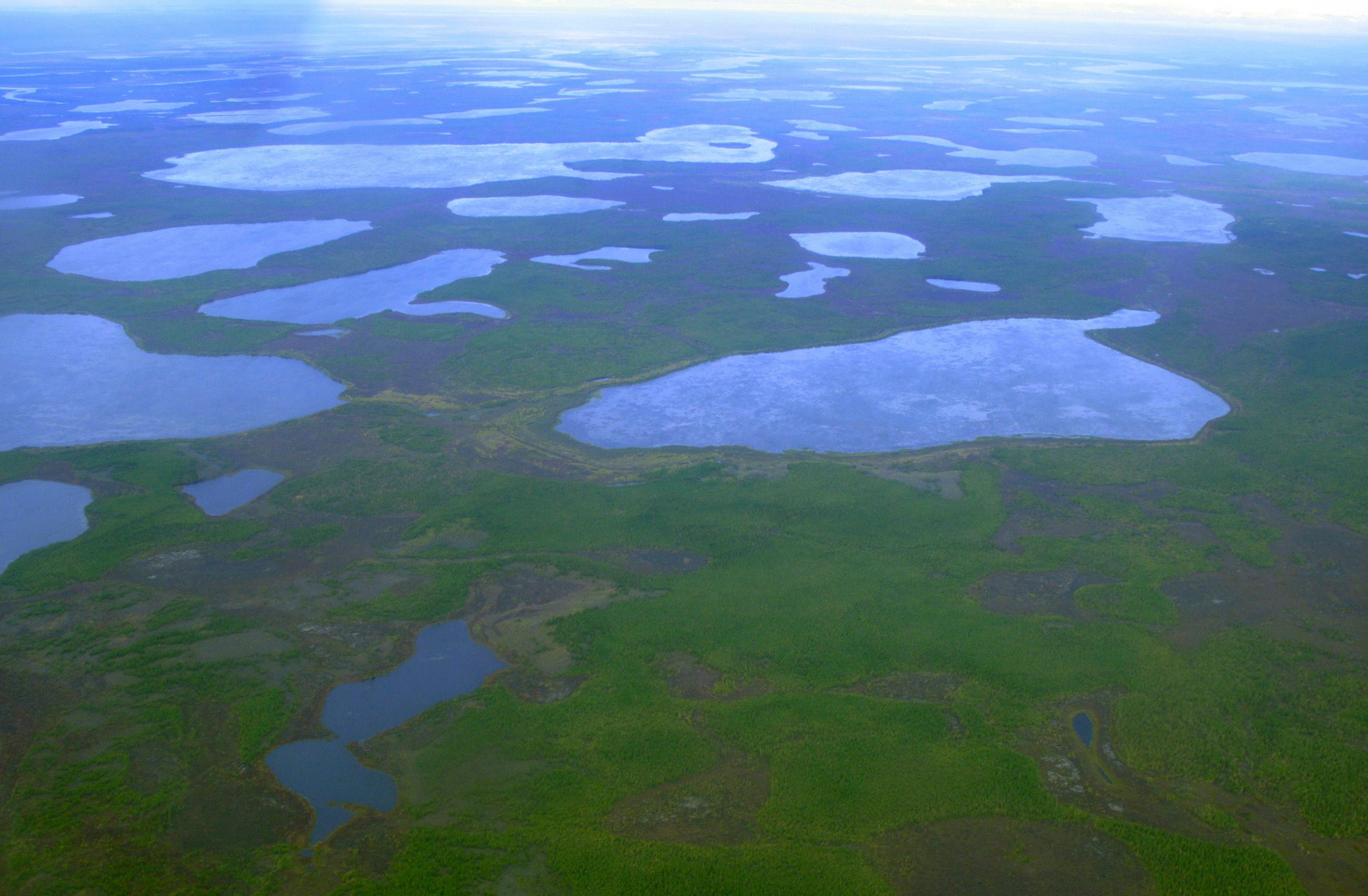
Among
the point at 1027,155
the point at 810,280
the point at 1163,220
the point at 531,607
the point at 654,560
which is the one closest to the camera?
the point at 531,607

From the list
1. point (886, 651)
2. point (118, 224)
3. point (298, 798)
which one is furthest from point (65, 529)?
point (118, 224)

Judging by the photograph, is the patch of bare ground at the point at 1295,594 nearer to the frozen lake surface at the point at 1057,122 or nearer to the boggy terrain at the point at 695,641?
the boggy terrain at the point at 695,641

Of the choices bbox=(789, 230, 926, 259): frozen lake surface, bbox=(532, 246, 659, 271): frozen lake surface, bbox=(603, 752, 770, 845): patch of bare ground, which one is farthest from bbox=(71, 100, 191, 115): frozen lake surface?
bbox=(603, 752, 770, 845): patch of bare ground

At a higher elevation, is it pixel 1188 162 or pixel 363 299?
pixel 1188 162

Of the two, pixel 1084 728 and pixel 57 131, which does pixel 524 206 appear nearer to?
pixel 1084 728

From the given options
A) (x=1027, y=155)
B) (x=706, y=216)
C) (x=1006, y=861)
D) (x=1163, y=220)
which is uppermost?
(x=1027, y=155)

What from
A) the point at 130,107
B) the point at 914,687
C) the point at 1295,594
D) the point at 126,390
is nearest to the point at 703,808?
the point at 914,687

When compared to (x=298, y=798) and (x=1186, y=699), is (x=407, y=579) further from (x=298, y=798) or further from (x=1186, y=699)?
(x=1186, y=699)

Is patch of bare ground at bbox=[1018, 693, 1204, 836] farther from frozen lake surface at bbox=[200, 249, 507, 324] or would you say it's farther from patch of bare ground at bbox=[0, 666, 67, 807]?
frozen lake surface at bbox=[200, 249, 507, 324]

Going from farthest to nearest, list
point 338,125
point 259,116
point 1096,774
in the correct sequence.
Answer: point 259,116, point 338,125, point 1096,774
